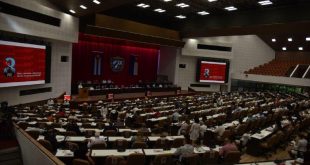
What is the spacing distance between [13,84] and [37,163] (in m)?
11.3

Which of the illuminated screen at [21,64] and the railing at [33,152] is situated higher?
the illuminated screen at [21,64]

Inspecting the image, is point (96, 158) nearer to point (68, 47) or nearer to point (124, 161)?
point (124, 161)

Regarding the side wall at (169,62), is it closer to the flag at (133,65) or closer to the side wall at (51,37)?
the flag at (133,65)

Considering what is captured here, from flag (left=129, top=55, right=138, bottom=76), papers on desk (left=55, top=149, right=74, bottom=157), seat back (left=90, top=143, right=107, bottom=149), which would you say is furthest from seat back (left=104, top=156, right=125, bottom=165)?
flag (left=129, top=55, right=138, bottom=76)

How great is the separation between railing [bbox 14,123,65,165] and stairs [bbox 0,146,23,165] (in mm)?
196

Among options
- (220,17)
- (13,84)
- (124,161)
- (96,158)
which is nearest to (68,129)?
(96,158)

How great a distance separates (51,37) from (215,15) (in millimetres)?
14278

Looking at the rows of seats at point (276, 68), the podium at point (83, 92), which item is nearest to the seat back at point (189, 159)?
the podium at point (83, 92)

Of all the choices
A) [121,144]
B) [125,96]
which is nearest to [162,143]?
[121,144]

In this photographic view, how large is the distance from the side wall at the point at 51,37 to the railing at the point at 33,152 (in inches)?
325

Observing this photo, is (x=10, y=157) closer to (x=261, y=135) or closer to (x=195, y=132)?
(x=195, y=132)

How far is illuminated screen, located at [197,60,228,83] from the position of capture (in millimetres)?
34031

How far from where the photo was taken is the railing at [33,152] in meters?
5.52

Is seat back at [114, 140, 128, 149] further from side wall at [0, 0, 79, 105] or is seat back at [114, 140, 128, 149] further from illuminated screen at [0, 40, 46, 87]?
side wall at [0, 0, 79, 105]
